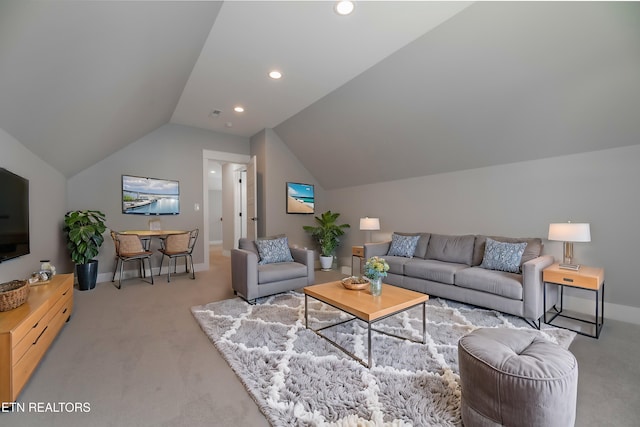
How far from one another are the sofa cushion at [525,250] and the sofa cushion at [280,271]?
7.49 feet

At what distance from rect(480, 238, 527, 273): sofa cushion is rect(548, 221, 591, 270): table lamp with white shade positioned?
359mm

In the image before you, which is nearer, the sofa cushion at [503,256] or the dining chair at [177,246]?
the sofa cushion at [503,256]

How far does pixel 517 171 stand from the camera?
344cm

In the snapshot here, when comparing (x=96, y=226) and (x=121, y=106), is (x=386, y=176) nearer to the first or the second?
(x=121, y=106)

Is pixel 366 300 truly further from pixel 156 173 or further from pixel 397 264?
pixel 156 173

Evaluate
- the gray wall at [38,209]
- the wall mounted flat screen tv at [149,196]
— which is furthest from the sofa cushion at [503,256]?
the wall mounted flat screen tv at [149,196]

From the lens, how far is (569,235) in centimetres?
265

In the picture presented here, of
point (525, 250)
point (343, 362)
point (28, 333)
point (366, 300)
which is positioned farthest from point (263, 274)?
point (525, 250)

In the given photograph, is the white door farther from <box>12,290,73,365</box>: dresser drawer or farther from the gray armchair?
<box>12,290,73,365</box>: dresser drawer

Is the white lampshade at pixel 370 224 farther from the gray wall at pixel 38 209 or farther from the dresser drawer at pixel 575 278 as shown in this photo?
the gray wall at pixel 38 209

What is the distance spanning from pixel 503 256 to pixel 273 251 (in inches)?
112

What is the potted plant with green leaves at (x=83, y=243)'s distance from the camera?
147 inches

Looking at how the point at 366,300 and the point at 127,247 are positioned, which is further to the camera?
the point at 127,247

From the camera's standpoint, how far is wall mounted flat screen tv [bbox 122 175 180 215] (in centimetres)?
457
